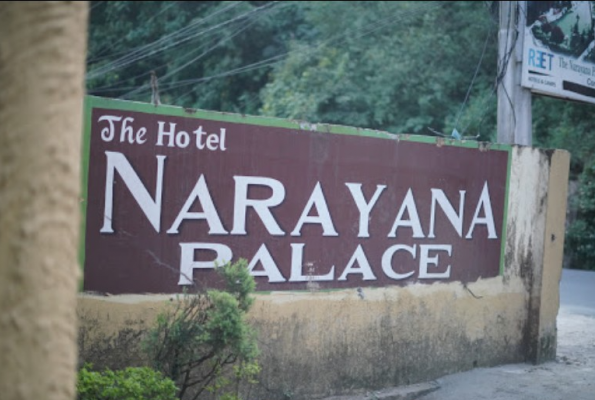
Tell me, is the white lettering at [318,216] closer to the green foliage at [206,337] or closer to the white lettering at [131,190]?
the green foliage at [206,337]

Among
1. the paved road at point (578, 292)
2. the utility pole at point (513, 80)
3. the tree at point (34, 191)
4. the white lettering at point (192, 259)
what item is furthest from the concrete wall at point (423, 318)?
the paved road at point (578, 292)

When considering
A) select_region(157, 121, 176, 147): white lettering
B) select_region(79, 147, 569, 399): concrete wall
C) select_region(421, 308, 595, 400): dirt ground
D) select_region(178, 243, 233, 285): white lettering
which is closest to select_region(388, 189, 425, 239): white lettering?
select_region(79, 147, 569, 399): concrete wall

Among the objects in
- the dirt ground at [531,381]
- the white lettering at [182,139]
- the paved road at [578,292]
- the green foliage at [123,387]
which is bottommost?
the dirt ground at [531,381]

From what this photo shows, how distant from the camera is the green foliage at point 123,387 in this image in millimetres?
4453

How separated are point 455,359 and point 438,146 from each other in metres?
1.82

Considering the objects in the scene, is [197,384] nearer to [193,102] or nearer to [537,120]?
[537,120]

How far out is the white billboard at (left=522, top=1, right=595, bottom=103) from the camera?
8.97 meters

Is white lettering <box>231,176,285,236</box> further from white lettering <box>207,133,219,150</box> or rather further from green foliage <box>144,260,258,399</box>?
green foliage <box>144,260,258,399</box>

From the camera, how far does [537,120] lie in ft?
63.8

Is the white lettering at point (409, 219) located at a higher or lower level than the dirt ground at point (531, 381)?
higher

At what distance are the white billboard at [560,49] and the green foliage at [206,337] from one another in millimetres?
4913

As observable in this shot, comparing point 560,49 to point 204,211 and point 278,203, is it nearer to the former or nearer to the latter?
point 278,203

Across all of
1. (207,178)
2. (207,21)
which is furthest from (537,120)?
(207,178)

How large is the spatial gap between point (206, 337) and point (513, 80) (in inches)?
207
